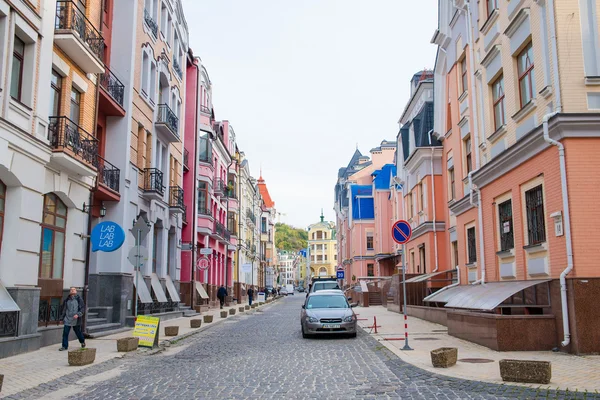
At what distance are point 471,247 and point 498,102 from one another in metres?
6.20

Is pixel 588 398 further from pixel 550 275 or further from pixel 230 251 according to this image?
pixel 230 251

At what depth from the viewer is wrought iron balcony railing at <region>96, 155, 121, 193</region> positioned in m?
19.9

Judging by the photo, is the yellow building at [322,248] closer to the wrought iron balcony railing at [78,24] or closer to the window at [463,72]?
the window at [463,72]

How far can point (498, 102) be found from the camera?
16.7 metres

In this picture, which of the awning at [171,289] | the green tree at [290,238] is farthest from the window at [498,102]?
the green tree at [290,238]

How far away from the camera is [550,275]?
12.8 metres

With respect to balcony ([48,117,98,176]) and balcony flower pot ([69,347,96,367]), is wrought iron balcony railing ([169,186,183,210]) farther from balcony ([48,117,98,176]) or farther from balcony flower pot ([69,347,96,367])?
balcony flower pot ([69,347,96,367])

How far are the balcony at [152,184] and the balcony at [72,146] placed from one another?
6.20 metres

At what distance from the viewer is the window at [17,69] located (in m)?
13.9

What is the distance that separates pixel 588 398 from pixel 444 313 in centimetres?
1271

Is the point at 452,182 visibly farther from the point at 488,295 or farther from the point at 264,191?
the point at 264,191

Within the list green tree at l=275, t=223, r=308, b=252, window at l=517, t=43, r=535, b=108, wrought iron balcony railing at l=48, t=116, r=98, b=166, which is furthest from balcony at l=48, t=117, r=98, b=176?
green tree at l=275, t=223, r=308, b=252

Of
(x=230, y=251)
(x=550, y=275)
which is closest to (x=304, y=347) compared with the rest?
(x=550, y=275)

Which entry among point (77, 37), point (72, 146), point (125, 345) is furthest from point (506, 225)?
point (77, 37)
